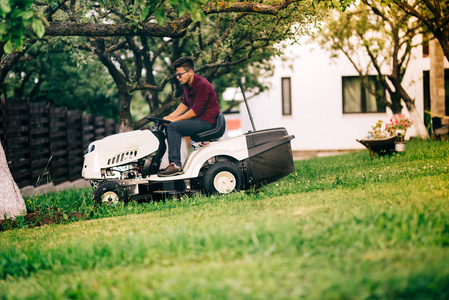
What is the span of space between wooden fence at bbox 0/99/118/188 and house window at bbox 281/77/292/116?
784 cm

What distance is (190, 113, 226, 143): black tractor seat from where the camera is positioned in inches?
293

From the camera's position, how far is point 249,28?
1138 cm

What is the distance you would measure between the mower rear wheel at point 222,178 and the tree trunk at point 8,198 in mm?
2824

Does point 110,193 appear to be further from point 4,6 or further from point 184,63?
point 4,6

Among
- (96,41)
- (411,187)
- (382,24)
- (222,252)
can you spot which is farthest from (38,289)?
(382,24)

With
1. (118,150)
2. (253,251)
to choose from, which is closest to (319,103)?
(118,150)

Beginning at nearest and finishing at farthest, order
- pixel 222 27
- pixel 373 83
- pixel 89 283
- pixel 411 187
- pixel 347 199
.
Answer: pixel 89 283 < pixel 347 199 < pixel 411 187 < pixel 222 27 < pixel 373 83

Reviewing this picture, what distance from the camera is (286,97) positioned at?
2016 centimetres

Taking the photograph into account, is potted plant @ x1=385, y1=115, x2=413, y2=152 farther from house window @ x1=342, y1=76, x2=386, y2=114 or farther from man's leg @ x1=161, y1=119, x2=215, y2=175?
house window @ x1=342, y1=76, x2=386, y2=114

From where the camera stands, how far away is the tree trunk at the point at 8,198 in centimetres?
747

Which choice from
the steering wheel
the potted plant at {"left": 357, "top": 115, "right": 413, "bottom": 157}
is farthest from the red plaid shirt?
the potted plant at {"left": 357, "top": 115, "right": 413, "bottom": 157}

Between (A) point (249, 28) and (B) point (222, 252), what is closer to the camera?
(B) point (222, 252)

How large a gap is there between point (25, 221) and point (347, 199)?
4467 mm

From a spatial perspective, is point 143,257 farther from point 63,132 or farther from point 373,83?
point 373,83
